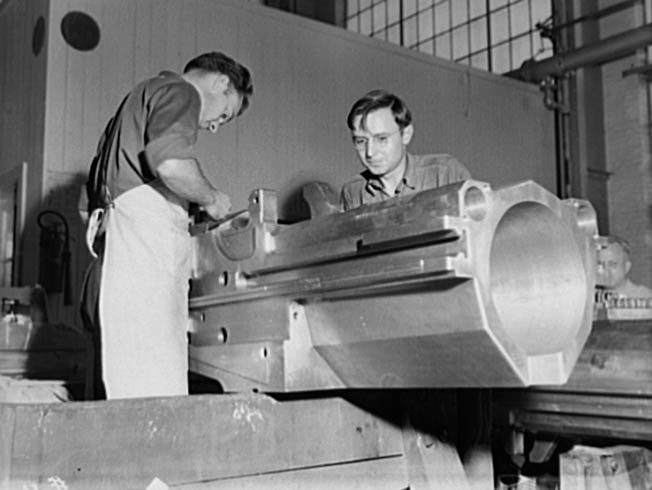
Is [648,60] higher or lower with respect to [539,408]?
higher

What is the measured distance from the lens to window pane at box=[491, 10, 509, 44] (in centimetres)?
575

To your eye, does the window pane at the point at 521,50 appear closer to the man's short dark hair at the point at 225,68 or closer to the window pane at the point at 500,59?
the window pane at the point at 500,59

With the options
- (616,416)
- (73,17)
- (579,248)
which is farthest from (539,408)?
(73,17)

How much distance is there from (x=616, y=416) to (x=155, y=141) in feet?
3.00

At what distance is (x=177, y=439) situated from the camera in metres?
0.86

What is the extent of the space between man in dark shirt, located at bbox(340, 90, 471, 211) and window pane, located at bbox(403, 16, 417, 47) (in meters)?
4.80

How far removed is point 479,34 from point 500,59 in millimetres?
279

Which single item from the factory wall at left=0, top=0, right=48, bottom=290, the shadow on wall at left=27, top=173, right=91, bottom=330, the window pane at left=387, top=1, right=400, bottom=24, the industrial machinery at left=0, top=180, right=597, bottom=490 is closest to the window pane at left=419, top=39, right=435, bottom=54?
the window pane at left=387, top=1, right=400, bottom=24

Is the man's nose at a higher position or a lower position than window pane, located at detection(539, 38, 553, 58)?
lower

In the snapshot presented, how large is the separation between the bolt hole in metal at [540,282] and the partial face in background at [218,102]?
2.29 ft

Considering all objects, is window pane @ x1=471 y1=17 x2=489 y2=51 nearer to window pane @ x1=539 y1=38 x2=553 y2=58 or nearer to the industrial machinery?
window pane @ x1=539 y1=38 x2=553 y2=58

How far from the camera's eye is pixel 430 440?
1.19 m

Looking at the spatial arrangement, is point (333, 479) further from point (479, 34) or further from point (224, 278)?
point (479, 34)

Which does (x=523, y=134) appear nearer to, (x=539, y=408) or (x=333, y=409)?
(x=539, y=408)
